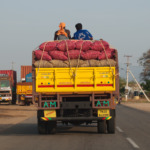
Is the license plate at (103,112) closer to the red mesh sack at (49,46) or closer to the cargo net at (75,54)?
the cargo net at (75,54)

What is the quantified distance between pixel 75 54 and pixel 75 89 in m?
1.11

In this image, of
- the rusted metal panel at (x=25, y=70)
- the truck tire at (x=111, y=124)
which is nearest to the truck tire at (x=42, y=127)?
the truck tire at (x=111, y=124)

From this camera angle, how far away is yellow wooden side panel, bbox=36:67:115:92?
1442cm

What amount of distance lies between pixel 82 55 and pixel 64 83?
1.04 meters

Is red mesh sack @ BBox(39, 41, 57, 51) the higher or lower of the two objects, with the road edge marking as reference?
higher

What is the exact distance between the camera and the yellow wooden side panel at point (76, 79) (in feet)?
47.3

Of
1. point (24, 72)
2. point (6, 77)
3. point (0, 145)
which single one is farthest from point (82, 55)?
point (24, 72)

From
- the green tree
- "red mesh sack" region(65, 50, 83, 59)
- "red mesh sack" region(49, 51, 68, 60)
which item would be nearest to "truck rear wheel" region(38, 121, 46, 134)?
"red mesh sack" region(49, 51, 68, 60)

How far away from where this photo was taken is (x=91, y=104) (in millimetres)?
14508

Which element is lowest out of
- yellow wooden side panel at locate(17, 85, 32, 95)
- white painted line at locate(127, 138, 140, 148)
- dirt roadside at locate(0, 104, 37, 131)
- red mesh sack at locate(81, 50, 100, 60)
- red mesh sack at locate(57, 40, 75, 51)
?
white painted line at locate(127, 138, 140, 148)

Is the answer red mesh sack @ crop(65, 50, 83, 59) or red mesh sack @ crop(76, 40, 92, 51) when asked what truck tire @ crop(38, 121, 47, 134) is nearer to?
red mesh sack @ crop(65, 50, 83, 59)

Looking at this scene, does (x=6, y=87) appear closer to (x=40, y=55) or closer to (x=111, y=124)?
(x=111, y=124)

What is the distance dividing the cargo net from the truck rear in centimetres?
13

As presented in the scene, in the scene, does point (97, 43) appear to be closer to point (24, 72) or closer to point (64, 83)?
point (64, 83)
